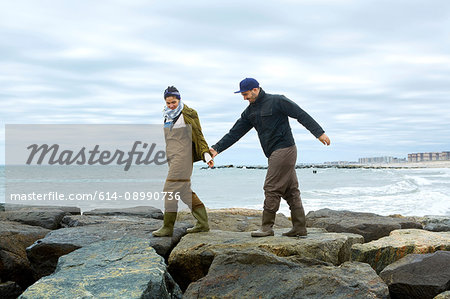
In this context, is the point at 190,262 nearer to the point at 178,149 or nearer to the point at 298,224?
the point at 178,149

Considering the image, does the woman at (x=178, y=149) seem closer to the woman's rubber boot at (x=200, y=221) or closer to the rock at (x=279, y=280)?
the woman's rubber boot at (x=200, y=221)

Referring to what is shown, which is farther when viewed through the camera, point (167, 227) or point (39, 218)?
point (39, 218)

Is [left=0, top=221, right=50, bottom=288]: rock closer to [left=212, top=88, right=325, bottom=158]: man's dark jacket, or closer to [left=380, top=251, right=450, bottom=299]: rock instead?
[left=212, top=88, right=325, bottom=158]: man's dark jacket

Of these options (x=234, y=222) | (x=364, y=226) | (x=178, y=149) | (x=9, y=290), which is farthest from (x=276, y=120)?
(x=9, y=290)

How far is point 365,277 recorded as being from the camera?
405 cm

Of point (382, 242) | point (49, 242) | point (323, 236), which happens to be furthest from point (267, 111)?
point (49, 242)

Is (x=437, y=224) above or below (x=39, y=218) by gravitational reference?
below

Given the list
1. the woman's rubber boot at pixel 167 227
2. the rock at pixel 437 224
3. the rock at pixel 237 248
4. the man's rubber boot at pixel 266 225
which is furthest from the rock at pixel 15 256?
the rock at pixel 437 224

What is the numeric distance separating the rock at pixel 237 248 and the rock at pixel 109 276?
44cm

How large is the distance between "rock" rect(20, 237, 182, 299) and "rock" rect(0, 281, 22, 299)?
1103 mm

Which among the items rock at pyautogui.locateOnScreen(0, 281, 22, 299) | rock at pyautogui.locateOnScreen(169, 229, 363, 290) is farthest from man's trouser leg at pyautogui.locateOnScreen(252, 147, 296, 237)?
rock at pyautogui.locateOnScreen(0, 281, 22, 299)

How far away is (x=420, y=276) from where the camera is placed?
14.5ft

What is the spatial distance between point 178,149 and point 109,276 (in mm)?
2068

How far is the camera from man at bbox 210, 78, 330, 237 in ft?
17.9
